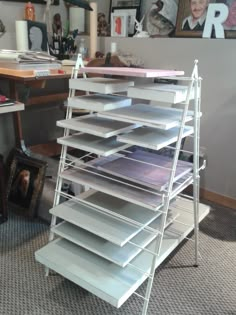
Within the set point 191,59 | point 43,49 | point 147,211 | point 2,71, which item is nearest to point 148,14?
point 191,59

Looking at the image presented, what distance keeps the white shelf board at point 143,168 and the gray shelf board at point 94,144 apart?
103 mm

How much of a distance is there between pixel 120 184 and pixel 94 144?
20 cm

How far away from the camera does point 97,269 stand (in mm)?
1228

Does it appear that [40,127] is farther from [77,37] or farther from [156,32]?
[156,32]

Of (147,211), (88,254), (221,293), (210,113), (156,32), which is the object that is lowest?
(221,293)

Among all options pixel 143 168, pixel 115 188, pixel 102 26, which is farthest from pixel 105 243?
pixel 102 26

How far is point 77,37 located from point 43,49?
0.39m

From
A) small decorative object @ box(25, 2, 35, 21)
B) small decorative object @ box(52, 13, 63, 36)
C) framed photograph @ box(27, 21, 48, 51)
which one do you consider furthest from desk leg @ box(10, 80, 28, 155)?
small decorative object @ box(52, 13, 63, 36)

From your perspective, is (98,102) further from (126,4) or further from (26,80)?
(126,4)

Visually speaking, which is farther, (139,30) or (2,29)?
(139,30)

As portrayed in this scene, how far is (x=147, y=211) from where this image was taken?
1.35 metres

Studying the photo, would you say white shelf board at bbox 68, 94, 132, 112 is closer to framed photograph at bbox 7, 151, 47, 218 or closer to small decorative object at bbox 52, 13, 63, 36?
framed photograph at bbox 7, 151, 47, 218

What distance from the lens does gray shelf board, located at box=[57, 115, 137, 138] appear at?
1.13 meters

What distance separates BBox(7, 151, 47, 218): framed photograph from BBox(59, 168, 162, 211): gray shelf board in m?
0.55
